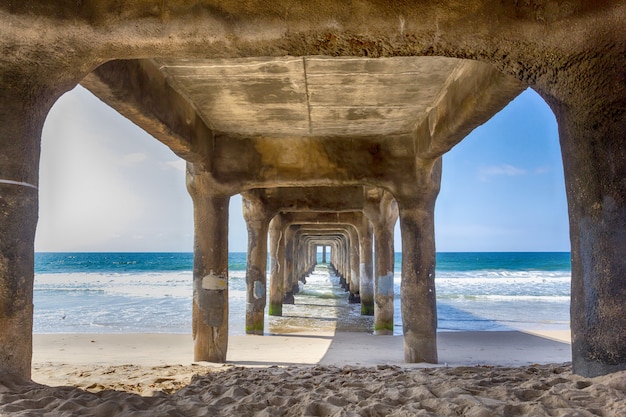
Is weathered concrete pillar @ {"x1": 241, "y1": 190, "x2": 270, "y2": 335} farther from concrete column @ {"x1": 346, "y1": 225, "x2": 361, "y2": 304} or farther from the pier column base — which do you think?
the pier column base

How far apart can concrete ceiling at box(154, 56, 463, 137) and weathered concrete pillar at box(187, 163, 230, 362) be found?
50.2 inches

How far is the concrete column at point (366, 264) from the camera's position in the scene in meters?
15.8

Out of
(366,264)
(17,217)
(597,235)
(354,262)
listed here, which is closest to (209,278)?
(17,217)

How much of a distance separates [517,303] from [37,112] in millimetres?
24651

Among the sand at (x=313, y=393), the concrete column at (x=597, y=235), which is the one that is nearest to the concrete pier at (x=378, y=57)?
the concrete column at (x=597, y=235)

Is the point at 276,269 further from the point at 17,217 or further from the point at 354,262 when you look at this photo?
the point at 17,217

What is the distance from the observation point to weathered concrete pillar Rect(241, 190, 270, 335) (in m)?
12.4

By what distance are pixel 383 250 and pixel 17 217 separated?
32.4 feet

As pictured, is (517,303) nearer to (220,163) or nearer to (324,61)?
(220,163)

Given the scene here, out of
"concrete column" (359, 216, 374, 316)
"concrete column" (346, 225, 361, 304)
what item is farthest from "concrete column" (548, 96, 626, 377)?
"concrete column" (346, 225, 361, 304)

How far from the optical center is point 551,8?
3010 mm

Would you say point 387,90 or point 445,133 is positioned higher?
→ point 387,90

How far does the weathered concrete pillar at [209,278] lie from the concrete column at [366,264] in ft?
28.5

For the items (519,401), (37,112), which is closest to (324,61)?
(37,112)
